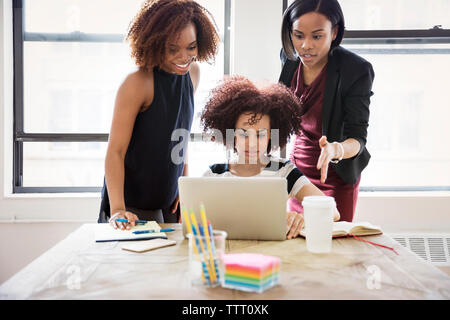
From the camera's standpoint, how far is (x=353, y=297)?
777 mm

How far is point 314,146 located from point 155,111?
72 centimetres

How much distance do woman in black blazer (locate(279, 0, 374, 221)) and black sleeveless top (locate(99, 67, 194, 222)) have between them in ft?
1.74

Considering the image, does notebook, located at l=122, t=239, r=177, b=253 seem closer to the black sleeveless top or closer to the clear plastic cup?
the clear plastic cup

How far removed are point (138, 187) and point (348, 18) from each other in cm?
172

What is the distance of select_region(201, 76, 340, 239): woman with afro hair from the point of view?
161cm

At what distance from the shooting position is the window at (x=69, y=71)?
101 inches

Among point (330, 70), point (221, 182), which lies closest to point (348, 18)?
→ point (330, 70)

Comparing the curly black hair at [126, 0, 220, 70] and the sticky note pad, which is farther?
the curly black hair at [126, 0, 220, 70]

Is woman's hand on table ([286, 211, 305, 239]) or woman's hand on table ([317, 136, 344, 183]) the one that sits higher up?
woman's hand on table ([317, 136, 344, 183])

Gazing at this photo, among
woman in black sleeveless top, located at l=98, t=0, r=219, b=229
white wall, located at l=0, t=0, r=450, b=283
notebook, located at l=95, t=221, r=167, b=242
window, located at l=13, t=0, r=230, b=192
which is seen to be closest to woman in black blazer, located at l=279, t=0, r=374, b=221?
woman in black sleeveless top, located at l=98, t=0, r=219, b=229

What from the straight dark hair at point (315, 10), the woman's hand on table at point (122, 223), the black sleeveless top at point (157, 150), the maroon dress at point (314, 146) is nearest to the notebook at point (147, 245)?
the woman's hand on table at point (122, 223)

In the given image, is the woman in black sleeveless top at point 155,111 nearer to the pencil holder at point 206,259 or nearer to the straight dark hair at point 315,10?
the straight dark hair at point 315,10

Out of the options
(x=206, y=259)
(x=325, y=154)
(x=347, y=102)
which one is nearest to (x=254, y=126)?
(x=325, y=154)
